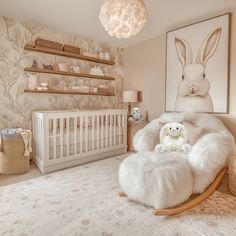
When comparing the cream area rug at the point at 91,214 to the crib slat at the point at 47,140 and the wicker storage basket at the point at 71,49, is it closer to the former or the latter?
the crib slat at the point at 47,140

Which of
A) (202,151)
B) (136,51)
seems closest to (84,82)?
(136,51)

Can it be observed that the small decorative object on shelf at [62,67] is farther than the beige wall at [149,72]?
No

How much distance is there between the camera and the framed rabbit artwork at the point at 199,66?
8.21 feet

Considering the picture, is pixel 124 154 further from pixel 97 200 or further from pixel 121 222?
pixel 121 222

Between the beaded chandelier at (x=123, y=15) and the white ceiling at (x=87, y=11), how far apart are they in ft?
2.54

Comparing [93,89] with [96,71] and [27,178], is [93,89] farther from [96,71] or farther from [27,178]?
[27,178]

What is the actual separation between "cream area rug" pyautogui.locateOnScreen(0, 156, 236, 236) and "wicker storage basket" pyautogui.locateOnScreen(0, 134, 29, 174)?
389 mm

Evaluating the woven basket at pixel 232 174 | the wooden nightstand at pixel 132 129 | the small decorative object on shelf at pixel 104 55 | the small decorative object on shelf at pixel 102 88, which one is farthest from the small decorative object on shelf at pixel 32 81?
the woven basket at pixel 232 174

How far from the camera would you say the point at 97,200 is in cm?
178

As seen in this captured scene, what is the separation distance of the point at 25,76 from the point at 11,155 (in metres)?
1.23

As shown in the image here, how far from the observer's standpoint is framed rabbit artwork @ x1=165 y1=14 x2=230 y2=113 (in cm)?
250

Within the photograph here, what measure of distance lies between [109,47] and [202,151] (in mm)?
2958

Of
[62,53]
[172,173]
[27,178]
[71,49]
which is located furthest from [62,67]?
[172,173]

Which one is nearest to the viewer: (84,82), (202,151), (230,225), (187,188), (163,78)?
(230,225)
